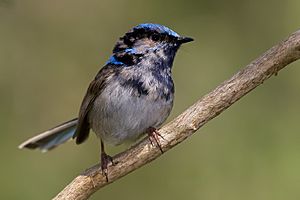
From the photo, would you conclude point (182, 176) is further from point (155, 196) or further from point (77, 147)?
point (77, 147)

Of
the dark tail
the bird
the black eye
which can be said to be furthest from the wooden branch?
the dark tail

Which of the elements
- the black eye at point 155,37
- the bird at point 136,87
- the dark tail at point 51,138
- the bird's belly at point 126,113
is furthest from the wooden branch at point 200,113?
the dark tail at point 51,138

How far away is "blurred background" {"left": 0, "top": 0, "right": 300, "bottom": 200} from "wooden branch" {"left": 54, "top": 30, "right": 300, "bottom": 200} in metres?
2.19

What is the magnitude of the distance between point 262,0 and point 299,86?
1433mm

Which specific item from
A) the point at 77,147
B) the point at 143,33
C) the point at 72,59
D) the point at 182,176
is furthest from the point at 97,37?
the point at 143,33

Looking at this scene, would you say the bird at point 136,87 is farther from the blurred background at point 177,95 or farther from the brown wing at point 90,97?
the blurred background at point 177,95

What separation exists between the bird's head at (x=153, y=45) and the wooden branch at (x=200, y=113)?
3.01 feet

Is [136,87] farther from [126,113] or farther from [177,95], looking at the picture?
[177,95]

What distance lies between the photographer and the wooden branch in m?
4.89

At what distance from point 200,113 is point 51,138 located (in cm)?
218

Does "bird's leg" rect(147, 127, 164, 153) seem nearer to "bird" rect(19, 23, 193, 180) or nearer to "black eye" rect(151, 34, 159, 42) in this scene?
"bird" rect(19, 23, 193, 180)

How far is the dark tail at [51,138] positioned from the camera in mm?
6742

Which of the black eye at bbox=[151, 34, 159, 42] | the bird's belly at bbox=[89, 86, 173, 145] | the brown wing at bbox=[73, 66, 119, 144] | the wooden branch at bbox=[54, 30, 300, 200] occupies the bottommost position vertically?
the wooden branch at bbox=[54, 30, 300, 200]

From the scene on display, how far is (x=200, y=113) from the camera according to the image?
5082 mm
